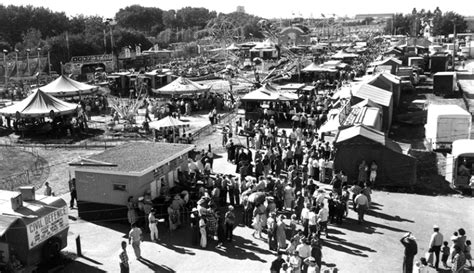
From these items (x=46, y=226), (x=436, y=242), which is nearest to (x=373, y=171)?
(x=436, y=242)

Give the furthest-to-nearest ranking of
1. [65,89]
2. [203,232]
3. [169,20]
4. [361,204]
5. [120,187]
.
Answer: [169,20], [65,89], [120,187], [361,204], [203,232]

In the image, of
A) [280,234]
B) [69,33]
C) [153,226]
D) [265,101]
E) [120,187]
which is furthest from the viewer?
[69,33]

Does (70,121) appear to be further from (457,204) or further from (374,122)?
(457,204)

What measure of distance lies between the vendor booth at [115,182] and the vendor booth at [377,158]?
22.2ft

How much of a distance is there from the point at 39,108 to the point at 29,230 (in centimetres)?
1894

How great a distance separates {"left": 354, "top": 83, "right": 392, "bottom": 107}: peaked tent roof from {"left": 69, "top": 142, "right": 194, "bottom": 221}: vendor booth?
48.1 feet

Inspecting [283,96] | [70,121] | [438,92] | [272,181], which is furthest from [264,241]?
[438,92]

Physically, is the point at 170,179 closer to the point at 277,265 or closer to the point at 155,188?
the point at 155,188

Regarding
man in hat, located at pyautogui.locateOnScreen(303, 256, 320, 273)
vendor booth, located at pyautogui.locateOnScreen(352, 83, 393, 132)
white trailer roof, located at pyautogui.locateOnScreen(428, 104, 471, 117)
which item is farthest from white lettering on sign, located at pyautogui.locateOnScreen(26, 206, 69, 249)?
vendor booth, located at pyautogui.locateOnScreen(352, 83, 393, 132)

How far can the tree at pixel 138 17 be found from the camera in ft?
499

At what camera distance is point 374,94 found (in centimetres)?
2873

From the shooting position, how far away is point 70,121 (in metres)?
30.4

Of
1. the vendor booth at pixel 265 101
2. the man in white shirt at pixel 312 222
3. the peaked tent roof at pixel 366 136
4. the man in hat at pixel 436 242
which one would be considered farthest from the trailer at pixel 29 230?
the vendor booth at pixel 265 101

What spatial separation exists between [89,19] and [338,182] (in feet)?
357
